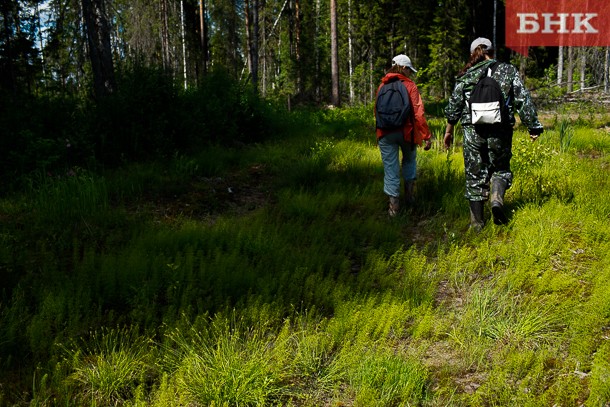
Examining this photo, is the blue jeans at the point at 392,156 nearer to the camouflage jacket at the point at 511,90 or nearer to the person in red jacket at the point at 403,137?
the person in red jacket at the point at 403,137

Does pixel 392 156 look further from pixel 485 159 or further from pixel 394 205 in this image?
pixel 485 159

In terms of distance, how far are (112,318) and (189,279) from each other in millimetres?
705

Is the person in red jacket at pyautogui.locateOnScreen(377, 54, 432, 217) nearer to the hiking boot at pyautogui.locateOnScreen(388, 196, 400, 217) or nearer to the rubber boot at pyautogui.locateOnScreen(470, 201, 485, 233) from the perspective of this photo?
the hiking boot at pyautogui.locateOnScreen(388, 196, 400, 217)

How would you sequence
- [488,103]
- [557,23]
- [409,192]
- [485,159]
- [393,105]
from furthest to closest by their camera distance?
[557,23] < [409,192] < [393,105] < [485,159] < [488,103]

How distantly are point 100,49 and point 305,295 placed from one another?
306 inches

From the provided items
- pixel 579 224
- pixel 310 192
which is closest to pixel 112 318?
pixel 310 192

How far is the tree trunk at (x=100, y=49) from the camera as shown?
28.3ft

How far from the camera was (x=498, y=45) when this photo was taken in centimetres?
3188

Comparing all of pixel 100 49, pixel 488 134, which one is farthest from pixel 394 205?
pixel 100 49

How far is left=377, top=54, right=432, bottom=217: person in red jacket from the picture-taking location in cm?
562

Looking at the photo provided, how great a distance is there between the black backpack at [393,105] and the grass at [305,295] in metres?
1.25

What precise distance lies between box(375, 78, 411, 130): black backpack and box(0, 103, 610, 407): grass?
4.11 feet

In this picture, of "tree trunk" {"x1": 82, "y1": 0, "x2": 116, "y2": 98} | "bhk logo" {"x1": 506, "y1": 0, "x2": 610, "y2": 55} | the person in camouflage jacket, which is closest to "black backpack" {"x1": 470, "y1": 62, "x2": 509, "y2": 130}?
the person in camouflage jacket

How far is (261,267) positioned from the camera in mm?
4137
